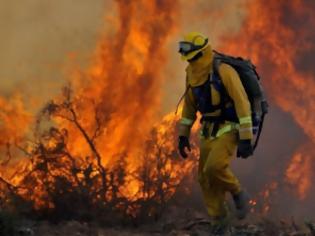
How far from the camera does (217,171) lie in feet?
23.2

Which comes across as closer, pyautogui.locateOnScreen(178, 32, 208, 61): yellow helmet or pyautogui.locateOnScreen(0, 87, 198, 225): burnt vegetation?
pyautogui.locateOnScreen(178, 32, 208, 61): yellow helmet

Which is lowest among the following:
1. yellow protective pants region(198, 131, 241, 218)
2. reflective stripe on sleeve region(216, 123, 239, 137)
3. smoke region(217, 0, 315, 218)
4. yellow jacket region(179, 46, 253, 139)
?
yellow protective pants region(198, 131, 241, 218)

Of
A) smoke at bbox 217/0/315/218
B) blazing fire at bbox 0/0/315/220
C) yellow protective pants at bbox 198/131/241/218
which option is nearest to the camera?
yellow protective pants at bbox 198/131/241/218

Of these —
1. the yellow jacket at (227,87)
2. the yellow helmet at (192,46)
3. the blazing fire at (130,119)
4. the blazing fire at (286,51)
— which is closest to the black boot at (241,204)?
the yellow jacket at (227,87)

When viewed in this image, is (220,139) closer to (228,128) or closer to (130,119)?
(228,128)

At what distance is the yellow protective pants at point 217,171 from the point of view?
7086mm

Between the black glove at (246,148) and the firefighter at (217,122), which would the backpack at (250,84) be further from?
the black glove at (246,148)

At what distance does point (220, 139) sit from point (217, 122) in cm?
20

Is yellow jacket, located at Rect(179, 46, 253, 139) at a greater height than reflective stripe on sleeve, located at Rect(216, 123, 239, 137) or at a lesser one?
greater

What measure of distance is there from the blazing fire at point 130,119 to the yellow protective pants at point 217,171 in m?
2.72

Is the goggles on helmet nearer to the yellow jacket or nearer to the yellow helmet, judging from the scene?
the yellow helmet

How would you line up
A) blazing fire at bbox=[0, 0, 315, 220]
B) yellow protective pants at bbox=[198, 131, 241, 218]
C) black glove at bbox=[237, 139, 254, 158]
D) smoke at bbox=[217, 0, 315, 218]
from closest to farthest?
black glove at bbox=[237, 139, 254, 158] → yellow protective pants at bbox=[198, 131, 241, 218] → blazing fire at bbox=[0, 0, 315, 220] → smoke at bbox=[217, 0, 315, 218]

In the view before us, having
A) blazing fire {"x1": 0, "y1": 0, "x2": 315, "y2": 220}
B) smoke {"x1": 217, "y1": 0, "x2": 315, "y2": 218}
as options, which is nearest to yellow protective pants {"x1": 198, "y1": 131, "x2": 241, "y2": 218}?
blazing fire {"x1": 0, "y1": 0, "x2": 315, "y2": 220}

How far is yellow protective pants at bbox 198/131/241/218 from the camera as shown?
7.09 m
